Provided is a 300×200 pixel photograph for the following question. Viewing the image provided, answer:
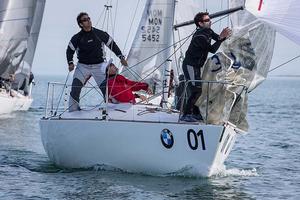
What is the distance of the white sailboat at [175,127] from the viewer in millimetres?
11094

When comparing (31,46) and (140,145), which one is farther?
(31,46)

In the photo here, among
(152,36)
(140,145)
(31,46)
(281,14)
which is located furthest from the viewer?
(31,46)

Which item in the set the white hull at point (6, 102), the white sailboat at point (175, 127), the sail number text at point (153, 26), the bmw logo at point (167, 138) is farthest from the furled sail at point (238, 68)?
the white hull at point (6, 102)

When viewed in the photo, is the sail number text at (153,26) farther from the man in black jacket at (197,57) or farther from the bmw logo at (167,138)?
the bmw logo at (167,138)

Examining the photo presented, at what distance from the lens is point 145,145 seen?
11289mm

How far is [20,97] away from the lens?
2967cm

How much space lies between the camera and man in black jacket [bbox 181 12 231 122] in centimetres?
1139

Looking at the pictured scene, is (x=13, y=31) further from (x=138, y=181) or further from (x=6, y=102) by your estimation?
(x=138, y=181)

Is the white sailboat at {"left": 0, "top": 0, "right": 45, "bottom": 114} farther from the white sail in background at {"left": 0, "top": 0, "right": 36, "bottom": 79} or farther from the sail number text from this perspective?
the sail number text

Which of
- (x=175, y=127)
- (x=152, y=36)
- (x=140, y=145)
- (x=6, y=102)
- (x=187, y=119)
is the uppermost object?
(x=152, y=36)

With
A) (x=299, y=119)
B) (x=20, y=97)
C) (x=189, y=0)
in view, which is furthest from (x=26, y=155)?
(x=299, y=119)

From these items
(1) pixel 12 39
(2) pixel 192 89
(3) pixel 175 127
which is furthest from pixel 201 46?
(1) pixel 12 39

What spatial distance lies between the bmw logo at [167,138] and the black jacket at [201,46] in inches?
49.8

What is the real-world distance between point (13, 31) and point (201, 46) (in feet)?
50.6
